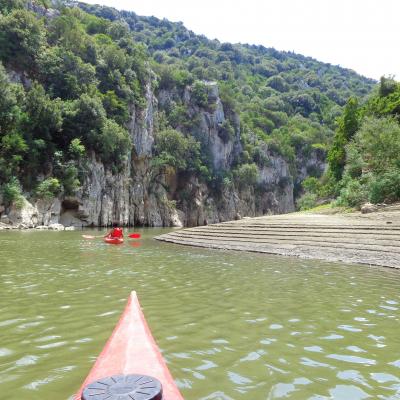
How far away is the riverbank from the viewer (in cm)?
1331

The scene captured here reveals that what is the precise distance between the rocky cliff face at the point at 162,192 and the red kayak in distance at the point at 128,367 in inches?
1210

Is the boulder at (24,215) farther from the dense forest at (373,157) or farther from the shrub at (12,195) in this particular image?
the dense forest at (373,157)

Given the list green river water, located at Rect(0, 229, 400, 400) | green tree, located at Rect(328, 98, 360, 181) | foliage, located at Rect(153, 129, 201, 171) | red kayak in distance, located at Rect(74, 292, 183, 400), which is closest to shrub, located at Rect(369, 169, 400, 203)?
green river water, located at Rect(0, 229, 400, 400)

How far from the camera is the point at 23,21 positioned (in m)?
40.7

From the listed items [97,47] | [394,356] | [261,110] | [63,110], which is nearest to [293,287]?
[394,356]

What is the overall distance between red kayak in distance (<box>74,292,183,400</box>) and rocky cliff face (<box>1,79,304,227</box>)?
30732mm

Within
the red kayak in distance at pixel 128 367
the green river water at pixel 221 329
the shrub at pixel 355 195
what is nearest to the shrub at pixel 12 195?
the green river water at pixel 221 329

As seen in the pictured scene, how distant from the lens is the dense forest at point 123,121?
112 ft

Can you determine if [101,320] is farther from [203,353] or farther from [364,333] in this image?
[364,333]

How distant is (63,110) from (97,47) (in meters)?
15.3

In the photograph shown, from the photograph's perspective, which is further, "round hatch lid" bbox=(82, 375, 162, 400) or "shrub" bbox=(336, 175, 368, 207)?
"shrub" bbox=(336, 175, 368, 207)

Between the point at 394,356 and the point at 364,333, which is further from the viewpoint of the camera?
the point at 364,333

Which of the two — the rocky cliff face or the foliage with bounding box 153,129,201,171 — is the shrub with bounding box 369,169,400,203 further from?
the foliage with bounding box 153,129,201,171

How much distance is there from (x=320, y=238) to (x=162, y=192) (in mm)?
44149
